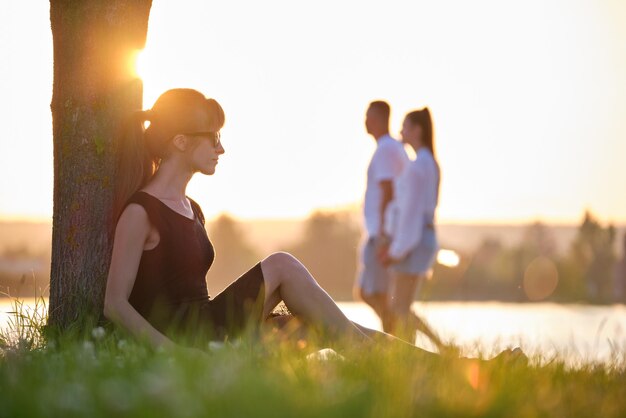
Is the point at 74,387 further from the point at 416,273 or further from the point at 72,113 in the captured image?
the point at 416,273

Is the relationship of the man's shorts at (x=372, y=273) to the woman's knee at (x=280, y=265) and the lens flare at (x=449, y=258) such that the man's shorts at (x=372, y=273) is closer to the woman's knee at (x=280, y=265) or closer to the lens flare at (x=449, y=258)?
the lens flare at (x=449, y=258)

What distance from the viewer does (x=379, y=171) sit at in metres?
10.5

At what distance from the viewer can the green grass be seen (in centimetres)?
403

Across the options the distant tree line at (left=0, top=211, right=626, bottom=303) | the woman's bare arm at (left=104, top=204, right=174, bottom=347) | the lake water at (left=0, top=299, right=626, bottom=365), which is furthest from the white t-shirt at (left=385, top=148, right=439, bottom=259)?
the distant tree line at (left=0, top=211, right=626, bottom=303)

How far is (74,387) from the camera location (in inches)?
171

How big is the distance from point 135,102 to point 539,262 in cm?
19395

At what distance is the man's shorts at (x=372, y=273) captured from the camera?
1044 cm

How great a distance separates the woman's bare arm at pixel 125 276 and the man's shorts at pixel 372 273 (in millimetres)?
4402

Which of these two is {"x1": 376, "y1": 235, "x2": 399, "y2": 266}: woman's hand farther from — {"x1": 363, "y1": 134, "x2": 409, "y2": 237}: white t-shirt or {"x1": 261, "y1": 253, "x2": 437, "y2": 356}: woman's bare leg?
{"x1": 261, "y1": 253, "x2": 437, "y2": 356}: woman's bare leg

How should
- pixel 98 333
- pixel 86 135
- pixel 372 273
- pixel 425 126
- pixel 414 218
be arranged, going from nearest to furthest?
1. pixel 98 333
2. pixel 86 135
3. pixel 414 218
4. pixel 425 126
5. pixel 372 273

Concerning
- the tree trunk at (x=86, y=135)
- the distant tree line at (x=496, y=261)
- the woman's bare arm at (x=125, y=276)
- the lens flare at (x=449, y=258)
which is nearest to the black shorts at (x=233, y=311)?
the woman's bare arm at (x=125, y=276)

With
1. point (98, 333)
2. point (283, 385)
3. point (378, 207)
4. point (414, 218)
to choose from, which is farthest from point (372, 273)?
point (283, 385)

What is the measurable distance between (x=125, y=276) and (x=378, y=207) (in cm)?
462

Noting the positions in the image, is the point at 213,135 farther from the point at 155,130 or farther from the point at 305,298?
the point at 305,298
